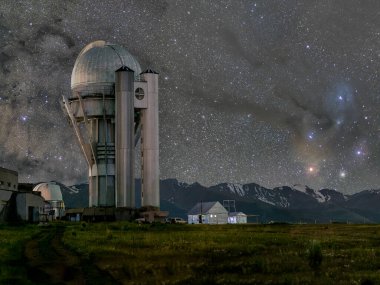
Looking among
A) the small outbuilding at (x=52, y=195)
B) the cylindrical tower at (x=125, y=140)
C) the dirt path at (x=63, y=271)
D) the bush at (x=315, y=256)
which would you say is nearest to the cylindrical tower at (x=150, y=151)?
the cylindrical tower at (x=125, y=140)

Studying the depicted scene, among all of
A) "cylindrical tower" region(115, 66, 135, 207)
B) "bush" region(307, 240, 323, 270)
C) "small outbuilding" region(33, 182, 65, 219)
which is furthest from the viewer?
"small outbuilding" region(33, 182, 65, 219)

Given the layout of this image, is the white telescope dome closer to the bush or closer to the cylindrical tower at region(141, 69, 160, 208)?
the cylindrical tower at region(141, 69, 160, 208)

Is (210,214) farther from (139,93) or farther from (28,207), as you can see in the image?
(28,207)

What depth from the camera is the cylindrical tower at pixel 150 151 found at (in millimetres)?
101875

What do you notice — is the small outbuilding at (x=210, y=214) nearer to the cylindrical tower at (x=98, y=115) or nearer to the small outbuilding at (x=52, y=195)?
the small outbuilding at (x=52, y=195)

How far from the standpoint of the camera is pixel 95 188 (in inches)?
4001

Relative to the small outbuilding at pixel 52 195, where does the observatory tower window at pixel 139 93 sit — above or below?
above

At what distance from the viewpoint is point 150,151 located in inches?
4016

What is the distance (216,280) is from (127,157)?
8086 centimetres

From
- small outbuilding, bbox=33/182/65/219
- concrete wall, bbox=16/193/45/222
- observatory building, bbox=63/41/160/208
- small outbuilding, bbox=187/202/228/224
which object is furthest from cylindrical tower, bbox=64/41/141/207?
small outbuilding, bbox=187/202/228/224

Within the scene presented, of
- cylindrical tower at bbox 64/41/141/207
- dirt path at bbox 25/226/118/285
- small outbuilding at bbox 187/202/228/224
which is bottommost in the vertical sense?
dirt path at bbox 25/226/118/285

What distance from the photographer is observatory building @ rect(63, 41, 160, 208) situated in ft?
328

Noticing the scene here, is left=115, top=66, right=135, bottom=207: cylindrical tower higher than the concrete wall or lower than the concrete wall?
higher

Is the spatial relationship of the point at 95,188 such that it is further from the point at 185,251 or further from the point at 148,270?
the point at 148,270
